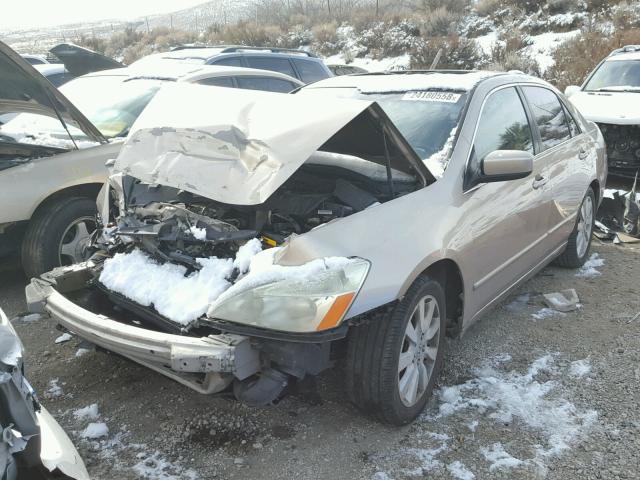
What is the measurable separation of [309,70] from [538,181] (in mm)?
5625

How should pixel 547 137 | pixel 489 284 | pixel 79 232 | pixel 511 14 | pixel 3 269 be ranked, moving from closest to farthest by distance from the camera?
1. pixel 489 284
2. pixel 547 137
3. pixel 79 232
4. pixel 3 269
5. pixel 511 14

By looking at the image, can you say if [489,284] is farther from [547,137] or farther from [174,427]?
[174,427]

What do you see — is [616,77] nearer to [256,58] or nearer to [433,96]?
[256,58]

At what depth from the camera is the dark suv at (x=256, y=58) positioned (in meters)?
7.54

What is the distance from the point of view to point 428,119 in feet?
11.9

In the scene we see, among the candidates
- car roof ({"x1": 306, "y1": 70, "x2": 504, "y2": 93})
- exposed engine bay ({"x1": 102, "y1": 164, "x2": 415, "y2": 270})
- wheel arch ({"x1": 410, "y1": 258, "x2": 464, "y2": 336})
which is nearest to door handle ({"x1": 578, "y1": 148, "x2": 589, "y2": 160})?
car roof ({"x1": 306, "y1": 70, "x2": 504, "y2": 93})

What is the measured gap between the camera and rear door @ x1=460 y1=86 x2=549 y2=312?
3.30 metres

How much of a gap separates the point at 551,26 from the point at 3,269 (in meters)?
21.3

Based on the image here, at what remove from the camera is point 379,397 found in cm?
273

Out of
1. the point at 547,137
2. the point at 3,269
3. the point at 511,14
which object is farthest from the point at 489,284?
the point at 511,14

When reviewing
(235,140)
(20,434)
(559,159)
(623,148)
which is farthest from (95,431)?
(623,148)

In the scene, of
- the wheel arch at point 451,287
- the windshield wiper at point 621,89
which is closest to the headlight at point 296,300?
the wheel arch at point 451,287

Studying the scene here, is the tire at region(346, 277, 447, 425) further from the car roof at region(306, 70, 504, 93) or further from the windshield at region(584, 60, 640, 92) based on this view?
the windshield at region(584, 60, 640, 92)

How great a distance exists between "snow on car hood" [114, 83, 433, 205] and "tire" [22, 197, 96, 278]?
128 cm
